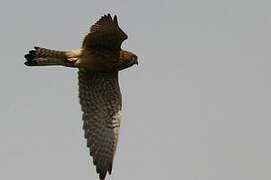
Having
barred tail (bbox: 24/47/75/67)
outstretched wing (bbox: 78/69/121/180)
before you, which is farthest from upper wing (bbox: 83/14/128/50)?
outstretched wing (bbox: 78/69/121/180)

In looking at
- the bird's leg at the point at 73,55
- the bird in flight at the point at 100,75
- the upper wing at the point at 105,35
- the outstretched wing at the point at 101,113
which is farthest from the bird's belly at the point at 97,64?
the outstretched wing at the point at 101,113

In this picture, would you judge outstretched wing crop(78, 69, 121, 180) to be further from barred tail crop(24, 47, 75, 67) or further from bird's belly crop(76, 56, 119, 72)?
barred tail crop(24, 47, 75, 67)

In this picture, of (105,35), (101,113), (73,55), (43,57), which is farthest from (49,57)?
(101,113)

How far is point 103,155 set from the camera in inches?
801

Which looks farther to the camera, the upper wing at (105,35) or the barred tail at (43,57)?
the barred tail at (43,57)

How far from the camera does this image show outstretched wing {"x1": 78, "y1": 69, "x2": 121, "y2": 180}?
20.3 metres

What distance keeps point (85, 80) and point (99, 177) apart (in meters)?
2.32

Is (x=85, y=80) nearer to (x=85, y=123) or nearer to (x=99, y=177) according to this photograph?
(x=85, y=123)

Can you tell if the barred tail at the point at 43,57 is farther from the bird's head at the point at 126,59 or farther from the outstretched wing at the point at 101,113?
the bird's head at the point at 126,59

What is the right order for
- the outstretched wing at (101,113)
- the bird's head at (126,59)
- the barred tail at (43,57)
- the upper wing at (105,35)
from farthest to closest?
the outstretched wing at (101,113), the bird's head at (126,59), the barred tail at (43,57), the upper wing at (105,35)

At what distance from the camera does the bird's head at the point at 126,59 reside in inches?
771

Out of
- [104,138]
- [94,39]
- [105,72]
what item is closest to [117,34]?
[94,39]

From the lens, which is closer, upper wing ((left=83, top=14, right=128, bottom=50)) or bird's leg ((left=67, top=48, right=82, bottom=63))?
upper wing ((left=83, top=14, right=128, bottom=50))

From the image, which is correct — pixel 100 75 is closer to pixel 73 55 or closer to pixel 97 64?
pixel 97 64
